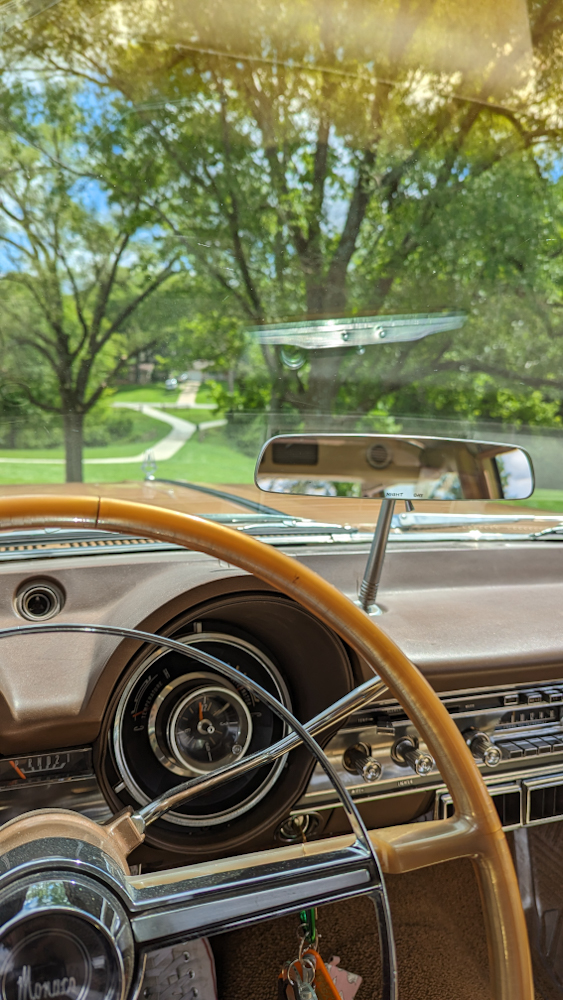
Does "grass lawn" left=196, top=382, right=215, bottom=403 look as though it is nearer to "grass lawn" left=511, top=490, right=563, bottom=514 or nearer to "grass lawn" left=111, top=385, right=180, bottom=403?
"grass lawn" left=111, top=385, right=180, bottom=403

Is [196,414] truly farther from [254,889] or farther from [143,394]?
[254,889]

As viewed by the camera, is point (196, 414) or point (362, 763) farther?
point (196, 414)

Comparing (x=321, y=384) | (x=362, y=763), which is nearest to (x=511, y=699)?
(x=362, y=763)

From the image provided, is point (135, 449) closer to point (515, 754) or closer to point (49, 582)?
point (49, 582)

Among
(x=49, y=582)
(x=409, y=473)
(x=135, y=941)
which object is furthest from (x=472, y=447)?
(x=135, y=941)

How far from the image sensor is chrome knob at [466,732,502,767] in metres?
1.78

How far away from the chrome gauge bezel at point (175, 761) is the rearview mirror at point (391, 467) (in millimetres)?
404

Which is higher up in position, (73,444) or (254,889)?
(73,444)

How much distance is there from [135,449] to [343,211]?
113cm

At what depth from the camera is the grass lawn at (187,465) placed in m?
2.05

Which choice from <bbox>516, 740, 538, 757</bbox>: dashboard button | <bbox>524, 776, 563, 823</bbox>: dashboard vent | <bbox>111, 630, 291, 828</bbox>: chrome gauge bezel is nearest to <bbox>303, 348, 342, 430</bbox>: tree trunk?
<bbox>111, 630, 291, 828</bbox>: chrome gauge bezel

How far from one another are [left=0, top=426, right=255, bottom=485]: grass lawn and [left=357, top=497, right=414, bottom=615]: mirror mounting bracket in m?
0.42

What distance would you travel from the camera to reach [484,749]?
1786 mm

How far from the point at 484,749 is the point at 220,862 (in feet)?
3.50
